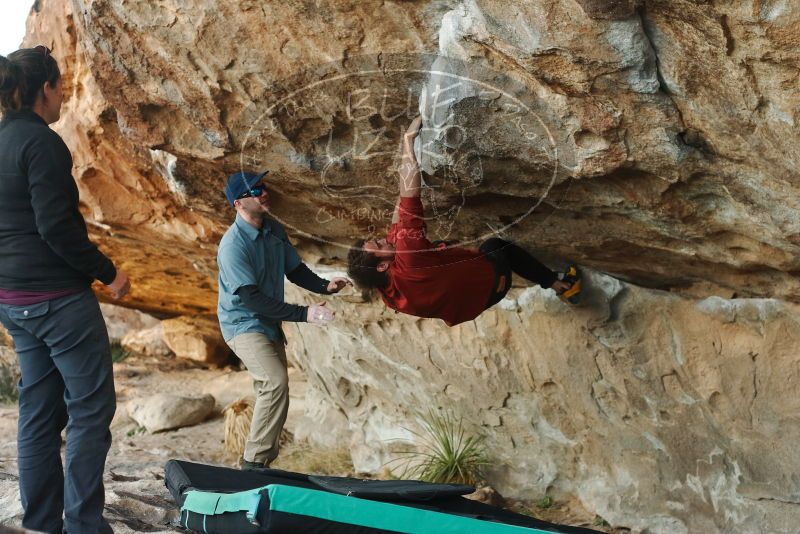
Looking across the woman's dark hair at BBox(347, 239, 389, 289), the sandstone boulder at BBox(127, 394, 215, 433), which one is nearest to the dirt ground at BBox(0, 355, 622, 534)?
the sandstone boulder at BBox(127, 394, 215, 433)

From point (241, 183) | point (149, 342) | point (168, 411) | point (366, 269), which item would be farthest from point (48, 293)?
point (149, 342)

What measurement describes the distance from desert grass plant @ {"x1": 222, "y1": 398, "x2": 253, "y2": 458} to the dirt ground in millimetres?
82

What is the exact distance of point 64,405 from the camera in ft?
11.4

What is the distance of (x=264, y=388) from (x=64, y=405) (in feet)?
4.05

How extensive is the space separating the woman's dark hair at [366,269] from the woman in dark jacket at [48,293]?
56.6 inches

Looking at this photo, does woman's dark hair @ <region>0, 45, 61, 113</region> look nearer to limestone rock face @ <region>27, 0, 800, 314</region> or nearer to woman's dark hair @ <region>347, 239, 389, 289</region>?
limestone rock face @ <region>27, 0, 800, 314</region>

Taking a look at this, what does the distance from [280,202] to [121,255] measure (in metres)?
3.45

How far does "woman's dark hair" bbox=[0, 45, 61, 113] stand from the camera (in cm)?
328

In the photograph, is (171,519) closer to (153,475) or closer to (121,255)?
(153,475)

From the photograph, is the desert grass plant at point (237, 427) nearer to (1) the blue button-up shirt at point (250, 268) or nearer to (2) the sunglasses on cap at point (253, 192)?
(1) the blue button-up shirt at point (250, 268)

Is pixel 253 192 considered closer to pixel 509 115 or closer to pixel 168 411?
pixel 509 115

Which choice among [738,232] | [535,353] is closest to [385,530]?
[738,232]

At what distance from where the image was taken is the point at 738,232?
3938 mm

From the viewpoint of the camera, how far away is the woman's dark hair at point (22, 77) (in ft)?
10.8
